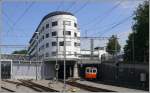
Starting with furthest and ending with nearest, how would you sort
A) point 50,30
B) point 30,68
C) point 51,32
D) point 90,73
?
point 90,73 → point 30,68 → point 51,32 → point 50,30

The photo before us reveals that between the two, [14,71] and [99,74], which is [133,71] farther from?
[99,74]

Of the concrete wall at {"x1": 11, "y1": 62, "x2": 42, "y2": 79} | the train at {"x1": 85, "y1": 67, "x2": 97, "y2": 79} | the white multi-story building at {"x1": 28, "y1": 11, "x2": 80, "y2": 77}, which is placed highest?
the white multi-story building at {"x1": 28, "y1": 11, "x2": 80, "y2": 77}

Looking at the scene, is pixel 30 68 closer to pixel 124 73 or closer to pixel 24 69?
pixel 24 69

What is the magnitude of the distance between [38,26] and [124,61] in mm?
23068

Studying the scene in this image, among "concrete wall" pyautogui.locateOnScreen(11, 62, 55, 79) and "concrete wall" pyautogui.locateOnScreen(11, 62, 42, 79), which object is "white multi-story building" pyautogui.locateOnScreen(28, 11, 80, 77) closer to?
"concrete wall" pyautogui.locateOnScreen(11, 62, 55, 79)

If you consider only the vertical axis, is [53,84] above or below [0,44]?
below

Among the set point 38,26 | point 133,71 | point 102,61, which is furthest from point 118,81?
point 38,26

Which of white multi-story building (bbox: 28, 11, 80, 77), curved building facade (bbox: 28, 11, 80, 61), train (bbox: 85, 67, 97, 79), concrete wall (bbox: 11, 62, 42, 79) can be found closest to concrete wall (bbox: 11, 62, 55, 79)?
concrete wall (bbox: 11, 62, 42, 79)

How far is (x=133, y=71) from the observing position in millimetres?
25219

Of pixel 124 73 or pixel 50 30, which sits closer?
pixel 50 30

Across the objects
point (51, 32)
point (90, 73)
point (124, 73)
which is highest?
point (51, 32)

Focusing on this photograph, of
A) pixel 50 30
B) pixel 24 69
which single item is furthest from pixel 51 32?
pixel 24 69

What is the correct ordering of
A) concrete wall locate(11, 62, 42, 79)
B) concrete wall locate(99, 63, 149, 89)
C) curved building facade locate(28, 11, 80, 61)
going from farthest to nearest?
concrete wall locate(99, 63, 149, 89)
concrete wall locate(11, 62, 42, 79)
curved building facade locate(28, 11, 80, 61)

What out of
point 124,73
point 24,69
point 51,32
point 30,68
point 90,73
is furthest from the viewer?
point 90,73
